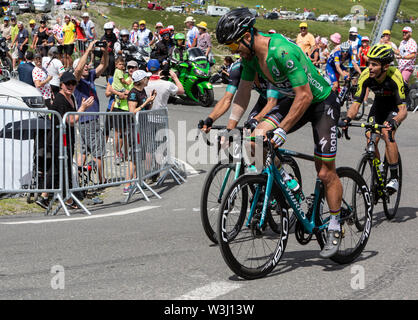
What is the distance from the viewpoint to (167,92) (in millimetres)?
12016

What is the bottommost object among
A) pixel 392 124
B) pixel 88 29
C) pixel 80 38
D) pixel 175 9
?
pixel 392 124

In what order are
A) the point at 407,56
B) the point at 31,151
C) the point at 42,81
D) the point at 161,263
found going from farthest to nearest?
the point at 407,56, the point at 42,81, the point at 31,151, the point at 161,263

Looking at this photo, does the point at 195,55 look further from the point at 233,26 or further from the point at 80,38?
the point at 233,26

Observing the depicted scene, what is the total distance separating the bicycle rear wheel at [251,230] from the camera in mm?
5125

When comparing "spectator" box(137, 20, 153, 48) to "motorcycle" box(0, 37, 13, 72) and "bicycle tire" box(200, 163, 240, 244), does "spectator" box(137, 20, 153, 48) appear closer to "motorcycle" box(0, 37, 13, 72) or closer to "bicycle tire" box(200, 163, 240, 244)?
"motorcycle" box(0, 37, 13, 72)

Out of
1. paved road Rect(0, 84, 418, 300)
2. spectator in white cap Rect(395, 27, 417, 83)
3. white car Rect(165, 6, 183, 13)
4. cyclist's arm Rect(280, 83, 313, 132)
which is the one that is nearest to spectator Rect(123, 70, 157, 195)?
paved road Rect(0, 84, 418, 300)

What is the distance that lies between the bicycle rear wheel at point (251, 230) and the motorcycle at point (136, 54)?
53.5 ft

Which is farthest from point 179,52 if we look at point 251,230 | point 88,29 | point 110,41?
point 251,230

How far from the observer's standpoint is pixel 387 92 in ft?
26.8

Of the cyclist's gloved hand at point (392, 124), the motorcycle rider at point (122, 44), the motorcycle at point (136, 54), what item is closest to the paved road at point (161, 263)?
the cyclist's gloved hand at point (392, 124)

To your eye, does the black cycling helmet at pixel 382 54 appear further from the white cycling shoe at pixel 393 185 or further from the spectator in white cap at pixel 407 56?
the spectator in white cap at pixel 407 56

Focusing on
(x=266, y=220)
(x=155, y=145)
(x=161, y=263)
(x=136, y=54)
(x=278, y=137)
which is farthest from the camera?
(x=136, y=54)

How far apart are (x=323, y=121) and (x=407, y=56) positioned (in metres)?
14.2
